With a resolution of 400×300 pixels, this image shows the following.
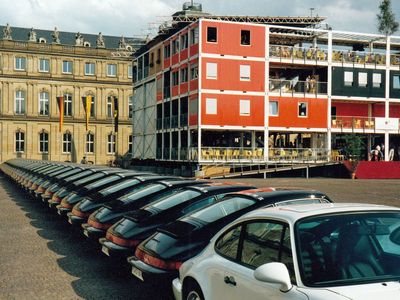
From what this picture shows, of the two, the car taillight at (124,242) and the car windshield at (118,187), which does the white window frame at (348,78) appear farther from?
the car taillight at (124,242)

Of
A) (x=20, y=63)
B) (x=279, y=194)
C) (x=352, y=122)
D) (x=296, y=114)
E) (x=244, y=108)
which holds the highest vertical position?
(x=20, y=63)

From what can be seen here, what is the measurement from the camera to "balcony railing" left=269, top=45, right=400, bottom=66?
46250mm

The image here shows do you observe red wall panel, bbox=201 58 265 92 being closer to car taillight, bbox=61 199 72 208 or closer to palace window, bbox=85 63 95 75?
car taillight, bbox=61 199 72 208

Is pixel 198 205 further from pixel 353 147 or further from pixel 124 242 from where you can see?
pixel 353 147

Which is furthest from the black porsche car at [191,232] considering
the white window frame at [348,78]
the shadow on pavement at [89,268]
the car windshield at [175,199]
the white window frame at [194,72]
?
the white window frame at [348,78]

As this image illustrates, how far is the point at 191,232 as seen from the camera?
6922 millimetres

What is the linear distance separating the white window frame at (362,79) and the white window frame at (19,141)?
5339 centimetres

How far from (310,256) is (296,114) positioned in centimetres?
4277

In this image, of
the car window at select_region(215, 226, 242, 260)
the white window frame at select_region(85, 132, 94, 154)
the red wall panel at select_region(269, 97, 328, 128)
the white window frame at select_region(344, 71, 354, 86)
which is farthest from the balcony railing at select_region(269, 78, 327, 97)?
the white window frame at select_region(85, 132, 94, 154)

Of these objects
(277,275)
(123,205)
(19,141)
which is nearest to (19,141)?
(19,141)

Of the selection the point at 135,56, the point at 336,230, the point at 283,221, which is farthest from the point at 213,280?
the point at 135,56

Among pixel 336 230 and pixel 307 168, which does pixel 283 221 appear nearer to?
pixel 336 230

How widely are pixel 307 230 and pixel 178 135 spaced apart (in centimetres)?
4503

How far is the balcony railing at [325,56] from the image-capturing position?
46250mm
